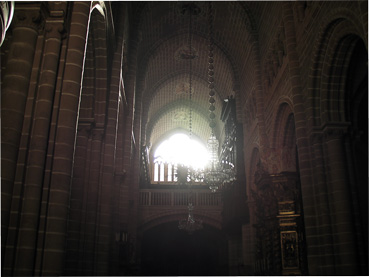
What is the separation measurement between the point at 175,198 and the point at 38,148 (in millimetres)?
15062

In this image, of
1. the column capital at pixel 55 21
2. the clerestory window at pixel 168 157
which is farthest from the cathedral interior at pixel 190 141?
the clerestory window at pixel 168 157

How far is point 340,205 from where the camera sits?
8883 millimetres

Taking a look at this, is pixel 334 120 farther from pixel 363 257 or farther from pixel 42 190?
pixel 42 190

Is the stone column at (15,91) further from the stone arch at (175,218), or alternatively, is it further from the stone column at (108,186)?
the stone arch at (175,218)

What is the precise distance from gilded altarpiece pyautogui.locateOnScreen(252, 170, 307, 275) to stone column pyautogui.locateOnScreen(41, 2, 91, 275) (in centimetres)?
638

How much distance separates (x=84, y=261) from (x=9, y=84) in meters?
5.09

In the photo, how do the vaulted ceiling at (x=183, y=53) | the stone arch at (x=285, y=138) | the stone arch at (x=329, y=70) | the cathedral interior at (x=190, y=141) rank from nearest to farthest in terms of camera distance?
the cathedral interior at (x=190, y=141) < the stone arch at (x=329, y=70) < the stone arch at (x=285, y=138) < the vaulted ceiling at (x=183, y=53)

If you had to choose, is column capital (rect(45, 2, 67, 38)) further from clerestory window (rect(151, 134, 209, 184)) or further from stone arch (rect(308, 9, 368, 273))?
clerestory window (rect(151, 134, 209, 184))

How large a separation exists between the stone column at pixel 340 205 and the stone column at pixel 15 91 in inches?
271

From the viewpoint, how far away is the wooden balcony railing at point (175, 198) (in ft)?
66.4

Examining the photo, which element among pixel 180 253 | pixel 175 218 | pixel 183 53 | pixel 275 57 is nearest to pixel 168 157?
pixel 180 253

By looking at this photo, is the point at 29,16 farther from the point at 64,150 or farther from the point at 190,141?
the point at 190,141

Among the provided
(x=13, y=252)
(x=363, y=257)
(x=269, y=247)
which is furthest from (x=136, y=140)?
(x=13, y=252)

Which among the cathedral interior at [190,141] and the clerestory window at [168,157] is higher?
the clerestory window at [168,157]
